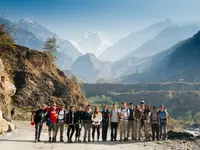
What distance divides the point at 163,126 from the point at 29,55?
3246cm

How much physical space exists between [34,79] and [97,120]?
95.4 ft

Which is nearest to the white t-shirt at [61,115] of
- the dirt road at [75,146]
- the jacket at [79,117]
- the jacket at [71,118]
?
the jacket at [71,118]

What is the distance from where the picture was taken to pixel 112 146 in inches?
677

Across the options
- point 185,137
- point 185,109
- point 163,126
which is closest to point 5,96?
point 163,126

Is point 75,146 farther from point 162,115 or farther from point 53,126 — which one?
point 162,115

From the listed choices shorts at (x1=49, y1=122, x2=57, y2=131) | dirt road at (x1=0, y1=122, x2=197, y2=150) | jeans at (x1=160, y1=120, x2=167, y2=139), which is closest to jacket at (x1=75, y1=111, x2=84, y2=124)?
shorts at (x1=49, y1=122, x2=57, y2=131)

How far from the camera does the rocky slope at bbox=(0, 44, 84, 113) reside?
42097mm

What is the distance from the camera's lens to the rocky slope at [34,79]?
42097 millimetres

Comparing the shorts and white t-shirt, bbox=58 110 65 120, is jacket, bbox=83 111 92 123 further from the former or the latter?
the shorts

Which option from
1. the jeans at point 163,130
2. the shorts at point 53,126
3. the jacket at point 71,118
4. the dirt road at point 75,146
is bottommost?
the dirt road at point 75,146

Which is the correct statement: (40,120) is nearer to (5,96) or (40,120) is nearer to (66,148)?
(66,148)

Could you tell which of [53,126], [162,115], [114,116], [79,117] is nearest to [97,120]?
[79,117]

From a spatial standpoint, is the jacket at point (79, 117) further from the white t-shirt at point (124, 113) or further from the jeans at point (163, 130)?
the jeans at point (163, 130)

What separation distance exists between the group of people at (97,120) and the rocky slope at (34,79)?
24.2 metres
